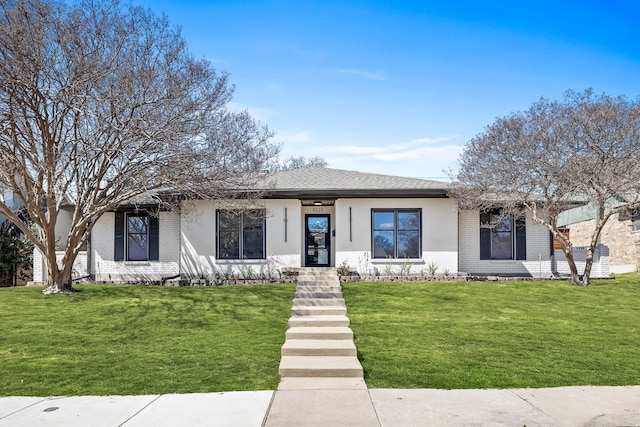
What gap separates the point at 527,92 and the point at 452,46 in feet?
10.1

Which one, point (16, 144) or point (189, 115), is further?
point (189, 115)

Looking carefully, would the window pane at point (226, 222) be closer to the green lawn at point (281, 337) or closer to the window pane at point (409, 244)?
the green lawn at point (281, 337)

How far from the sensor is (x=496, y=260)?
1817cm

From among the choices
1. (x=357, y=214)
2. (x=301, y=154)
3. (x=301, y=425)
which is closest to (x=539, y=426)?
(x=301, y=425)

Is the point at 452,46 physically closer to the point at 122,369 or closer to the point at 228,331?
the point at 228,331

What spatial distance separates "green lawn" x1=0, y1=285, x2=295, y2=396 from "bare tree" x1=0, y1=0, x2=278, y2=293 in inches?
106

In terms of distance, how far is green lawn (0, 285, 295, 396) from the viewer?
7034mm

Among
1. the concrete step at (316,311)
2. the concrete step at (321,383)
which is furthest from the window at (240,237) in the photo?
the concrete step at (321,383)

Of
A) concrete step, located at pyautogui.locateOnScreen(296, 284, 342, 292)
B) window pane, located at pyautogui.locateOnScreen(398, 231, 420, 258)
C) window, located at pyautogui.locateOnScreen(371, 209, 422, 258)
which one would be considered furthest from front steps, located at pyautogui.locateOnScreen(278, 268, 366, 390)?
window pane, located at pyautogui.locateOnScreen(398, 231, 420, 258)

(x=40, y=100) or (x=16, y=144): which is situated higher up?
(x=40, y=100)

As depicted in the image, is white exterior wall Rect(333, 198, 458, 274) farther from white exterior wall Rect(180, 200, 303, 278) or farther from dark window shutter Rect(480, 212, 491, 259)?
white exterior wall Rect(180, 200, 303, 278)

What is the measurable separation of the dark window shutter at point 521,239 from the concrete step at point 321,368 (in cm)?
1240

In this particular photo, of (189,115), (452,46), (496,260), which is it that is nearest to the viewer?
(189,115)

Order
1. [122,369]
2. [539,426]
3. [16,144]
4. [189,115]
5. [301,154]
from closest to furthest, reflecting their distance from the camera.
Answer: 1. [539,426]
2. [122,369]
3. [16,144]
4. [189,115]
5. [301,154]
